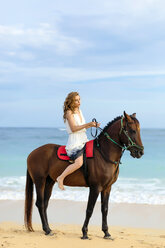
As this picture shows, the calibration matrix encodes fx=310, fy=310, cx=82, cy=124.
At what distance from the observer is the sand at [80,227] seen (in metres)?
4.45

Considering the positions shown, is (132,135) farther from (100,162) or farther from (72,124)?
(72,124)

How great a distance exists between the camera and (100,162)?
4.42 meters

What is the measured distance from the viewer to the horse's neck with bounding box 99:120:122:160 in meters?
4.39

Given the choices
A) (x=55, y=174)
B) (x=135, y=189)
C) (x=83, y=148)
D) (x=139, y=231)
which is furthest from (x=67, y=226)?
(x=135, y=189)

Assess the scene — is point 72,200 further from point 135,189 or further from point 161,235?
point 161,235

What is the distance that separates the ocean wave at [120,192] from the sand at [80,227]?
503 mm

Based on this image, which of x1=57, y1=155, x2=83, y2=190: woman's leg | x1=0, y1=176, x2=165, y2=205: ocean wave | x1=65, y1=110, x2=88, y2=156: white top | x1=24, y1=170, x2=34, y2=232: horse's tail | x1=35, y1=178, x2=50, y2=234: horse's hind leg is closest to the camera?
x1=57, y1=155, x2=83, y2=190: woman's leg

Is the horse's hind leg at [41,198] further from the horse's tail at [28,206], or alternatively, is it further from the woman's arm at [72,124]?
the woman's arm at [72,124]

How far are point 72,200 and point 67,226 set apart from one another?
2.07m

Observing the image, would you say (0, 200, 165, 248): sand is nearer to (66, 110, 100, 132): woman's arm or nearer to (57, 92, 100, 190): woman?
(57, 92, 100, 190): woman

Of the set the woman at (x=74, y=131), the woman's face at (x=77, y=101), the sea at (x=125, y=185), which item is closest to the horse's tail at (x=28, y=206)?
the woman at (x=74, y=131)

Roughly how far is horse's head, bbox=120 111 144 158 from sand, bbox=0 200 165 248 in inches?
55.5

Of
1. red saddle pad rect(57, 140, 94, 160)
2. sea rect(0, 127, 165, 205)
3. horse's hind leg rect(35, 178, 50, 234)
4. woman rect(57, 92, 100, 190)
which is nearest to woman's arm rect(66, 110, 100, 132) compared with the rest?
woman rect(57, 92, 100, 190)

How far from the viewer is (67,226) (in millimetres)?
5855
